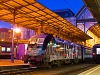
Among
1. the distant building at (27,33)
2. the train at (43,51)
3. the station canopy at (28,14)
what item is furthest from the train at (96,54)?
the distant building at (27,33)

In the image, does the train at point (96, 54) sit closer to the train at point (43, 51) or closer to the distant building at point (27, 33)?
the train at point (43, 51)

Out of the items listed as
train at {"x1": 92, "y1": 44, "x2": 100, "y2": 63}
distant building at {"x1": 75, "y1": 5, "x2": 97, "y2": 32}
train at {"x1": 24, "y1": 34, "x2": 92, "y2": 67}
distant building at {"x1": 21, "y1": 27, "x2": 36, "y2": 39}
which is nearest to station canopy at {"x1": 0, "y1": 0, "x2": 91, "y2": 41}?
train at {"x1": 24, "y1": 34, "x2": 92, "y2": 67}

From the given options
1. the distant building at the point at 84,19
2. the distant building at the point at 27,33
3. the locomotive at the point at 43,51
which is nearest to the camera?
the locomotive at the point at 43,51

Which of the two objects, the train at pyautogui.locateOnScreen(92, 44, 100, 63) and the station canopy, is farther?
the train at pyautogui.locateOnScreen(92, 44, 100, 63)

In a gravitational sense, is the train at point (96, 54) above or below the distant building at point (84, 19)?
below

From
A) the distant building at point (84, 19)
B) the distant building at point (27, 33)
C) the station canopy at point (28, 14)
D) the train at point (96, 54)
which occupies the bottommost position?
the train at point (96, 54)

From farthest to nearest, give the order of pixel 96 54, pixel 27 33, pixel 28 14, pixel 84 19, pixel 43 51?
pixel 84 19, pixel 27 33, pixel 96 54, pixel 28 14, pixel 43 51

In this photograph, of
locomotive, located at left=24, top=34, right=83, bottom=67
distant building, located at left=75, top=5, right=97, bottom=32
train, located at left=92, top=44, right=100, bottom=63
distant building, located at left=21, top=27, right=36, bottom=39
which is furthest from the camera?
distant building, located at left=75, top=5, right=97, bottom=32

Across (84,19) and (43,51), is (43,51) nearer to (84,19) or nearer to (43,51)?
(43,51)

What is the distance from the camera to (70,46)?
36.9 m

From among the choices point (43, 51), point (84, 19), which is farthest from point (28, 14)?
point (84, 19)

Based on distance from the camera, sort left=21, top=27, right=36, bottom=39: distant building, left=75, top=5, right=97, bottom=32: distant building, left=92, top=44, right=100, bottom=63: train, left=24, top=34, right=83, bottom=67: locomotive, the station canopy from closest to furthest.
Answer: left=24, top=34, right=83, bottom=67: locomotive
the station canopy
left=92, top=44, right=100, bottom=63: train
left=21, top=27, right=36, bottom=39: distant building
left=75, top=5, right=97, bottom=32: distant building

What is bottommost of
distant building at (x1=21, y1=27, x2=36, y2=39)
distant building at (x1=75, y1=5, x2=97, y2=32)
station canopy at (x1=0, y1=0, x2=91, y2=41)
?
distant building at (x1=21, y1=27, x2=36, y2=39)

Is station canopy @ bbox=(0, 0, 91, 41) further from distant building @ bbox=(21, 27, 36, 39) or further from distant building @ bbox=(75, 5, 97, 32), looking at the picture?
distant building @ bbox=(75, 5, 97, 32)
